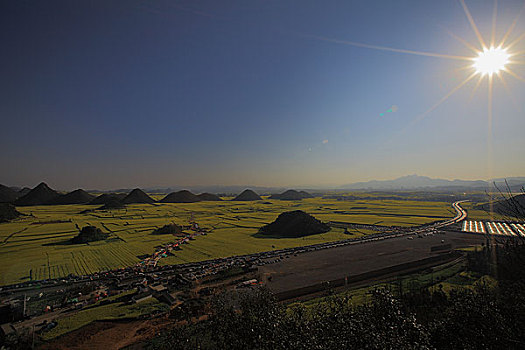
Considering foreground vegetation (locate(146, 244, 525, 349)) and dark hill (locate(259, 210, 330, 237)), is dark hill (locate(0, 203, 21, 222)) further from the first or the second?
foreground vegetation (locate(146, 244, 525, 349))

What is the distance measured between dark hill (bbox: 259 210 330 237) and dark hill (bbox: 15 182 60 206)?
382 feet

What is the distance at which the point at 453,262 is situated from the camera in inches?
1446

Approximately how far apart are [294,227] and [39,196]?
128777 millimetres

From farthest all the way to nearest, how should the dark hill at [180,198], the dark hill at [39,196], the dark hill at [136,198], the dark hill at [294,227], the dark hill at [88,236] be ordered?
the dark hill at [180,198] < the dark hill at [136,198] < the dark hill at [39,196] < the dark hill at [294,227] < the dark hill at [88,236]

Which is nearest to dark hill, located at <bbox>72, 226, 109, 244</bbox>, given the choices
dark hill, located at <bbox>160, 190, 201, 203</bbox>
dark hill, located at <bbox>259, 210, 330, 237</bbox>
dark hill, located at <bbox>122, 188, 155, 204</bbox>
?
dark hill, located at <bbox>259, 210, 330, 237</bbox>

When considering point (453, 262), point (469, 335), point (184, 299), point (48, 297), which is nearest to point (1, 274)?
point (48, 297)

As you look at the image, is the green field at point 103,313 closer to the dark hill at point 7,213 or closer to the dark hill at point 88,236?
the dark hill at point 88,236

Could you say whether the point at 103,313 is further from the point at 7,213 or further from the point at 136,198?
the point at 136,198

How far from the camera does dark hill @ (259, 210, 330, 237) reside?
180 feet

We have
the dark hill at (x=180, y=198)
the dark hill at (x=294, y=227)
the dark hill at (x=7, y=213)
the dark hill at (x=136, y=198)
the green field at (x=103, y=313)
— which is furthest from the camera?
the dark hill at (x=180, y=198)

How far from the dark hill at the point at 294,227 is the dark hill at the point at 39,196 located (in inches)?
4582

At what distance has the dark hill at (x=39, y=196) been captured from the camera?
10953 centimetres

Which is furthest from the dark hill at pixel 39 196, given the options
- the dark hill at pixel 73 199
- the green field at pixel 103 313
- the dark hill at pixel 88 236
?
the green field at pixel 103 313

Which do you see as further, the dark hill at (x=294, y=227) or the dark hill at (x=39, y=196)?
the dark hill at (x=39, y=196)
